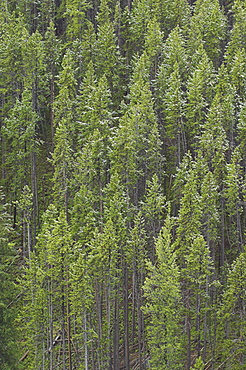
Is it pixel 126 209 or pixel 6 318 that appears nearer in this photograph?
pixel 6 318

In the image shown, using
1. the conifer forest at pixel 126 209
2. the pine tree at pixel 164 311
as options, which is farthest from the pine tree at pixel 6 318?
the pine tree at pixel 164 311

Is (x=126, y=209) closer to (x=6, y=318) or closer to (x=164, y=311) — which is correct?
(x=164, y=311)

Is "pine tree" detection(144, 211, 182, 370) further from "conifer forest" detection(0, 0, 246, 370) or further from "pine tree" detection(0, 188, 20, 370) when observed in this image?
"pine tree" detection(0, 188, 20, 370)

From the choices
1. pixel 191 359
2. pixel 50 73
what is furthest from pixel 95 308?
pixel 50 73

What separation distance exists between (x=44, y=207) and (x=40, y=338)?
16.9 m

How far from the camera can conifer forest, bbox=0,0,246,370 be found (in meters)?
34.3

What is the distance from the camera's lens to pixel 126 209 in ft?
127

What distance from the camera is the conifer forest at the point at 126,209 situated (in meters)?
34.3

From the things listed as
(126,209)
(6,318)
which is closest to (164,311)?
(126,209)

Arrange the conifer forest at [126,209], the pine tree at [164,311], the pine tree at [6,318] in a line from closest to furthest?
the pine tree at [6,318] → the pine tree at [164,311] → the conifer forest at [126,209]

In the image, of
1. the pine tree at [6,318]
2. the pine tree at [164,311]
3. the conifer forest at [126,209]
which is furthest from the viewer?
the conifer forest at [126,209]

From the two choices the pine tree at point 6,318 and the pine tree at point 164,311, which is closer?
the pine tree at point 6,318

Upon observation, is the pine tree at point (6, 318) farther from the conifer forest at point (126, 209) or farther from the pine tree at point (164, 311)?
the pine tree at point (164, 311)

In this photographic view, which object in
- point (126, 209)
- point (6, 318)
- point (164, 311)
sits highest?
point (126, 209)
